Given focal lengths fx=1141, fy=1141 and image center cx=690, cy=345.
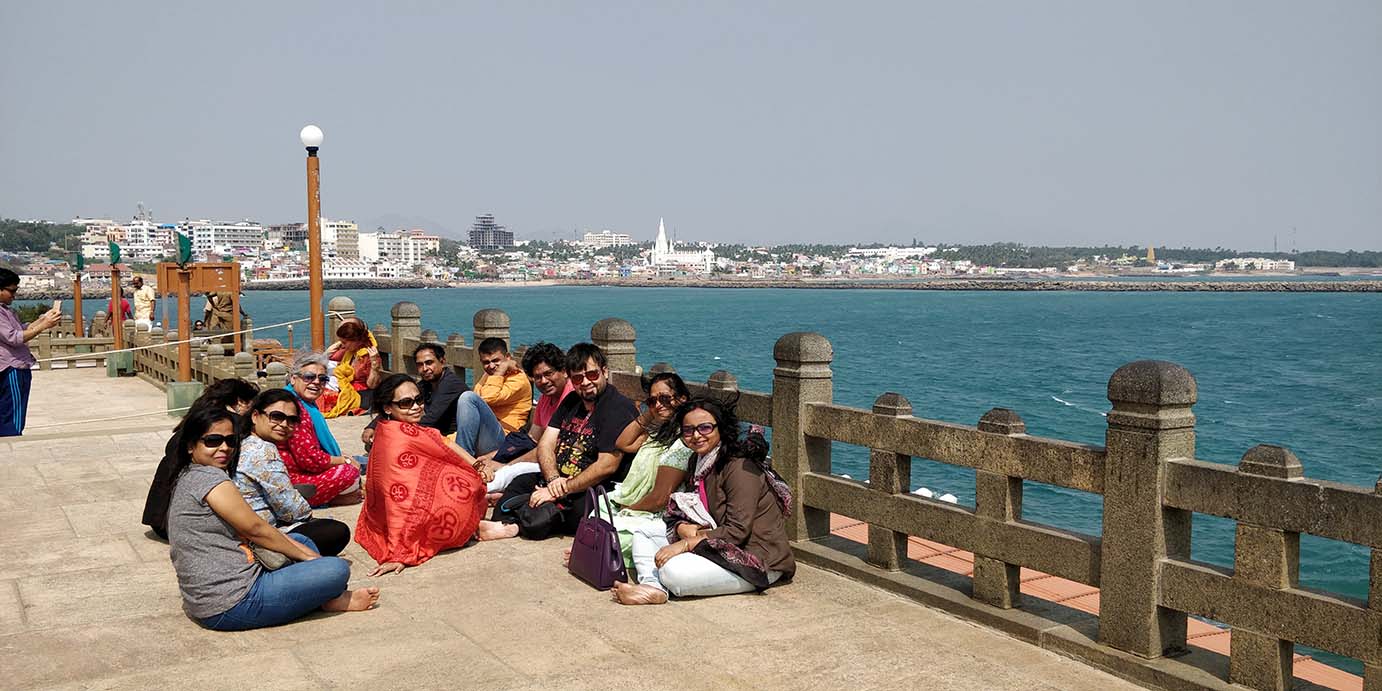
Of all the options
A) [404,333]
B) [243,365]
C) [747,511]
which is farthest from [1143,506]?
[243,365]

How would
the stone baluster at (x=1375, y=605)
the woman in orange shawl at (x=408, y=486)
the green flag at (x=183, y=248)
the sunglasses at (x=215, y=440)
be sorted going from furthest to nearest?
the green flag at (x=183, y=248) < the woman in orange shawl at (x=408, y=486) < the sunglasses at (x=215, y=440) < the stone baluster at (x=1375, y=605)

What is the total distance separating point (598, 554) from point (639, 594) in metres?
0.49

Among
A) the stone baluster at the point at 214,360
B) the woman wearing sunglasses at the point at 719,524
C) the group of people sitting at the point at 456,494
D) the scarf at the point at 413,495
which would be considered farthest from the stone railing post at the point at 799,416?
the stone baluster at the point at 214,360

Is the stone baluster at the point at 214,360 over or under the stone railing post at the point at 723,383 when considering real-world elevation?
under

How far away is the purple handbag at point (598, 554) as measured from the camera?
6.71 meters

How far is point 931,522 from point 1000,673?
4.18 ft

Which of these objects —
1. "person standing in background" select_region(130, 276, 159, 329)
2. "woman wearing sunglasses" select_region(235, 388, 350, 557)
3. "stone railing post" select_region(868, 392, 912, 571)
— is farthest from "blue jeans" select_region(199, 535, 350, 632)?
"person standing in background" select_region(130, 276, 159, 329)

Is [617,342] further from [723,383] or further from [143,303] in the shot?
[143,303]

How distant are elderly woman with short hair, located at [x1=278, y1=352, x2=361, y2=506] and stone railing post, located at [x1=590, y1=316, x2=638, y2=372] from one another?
2.24 m

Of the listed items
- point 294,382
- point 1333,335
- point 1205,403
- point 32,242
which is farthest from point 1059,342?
point 32,242

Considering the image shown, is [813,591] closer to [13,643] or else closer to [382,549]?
[382,549]

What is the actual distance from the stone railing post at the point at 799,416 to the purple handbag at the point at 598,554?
1.29 metres

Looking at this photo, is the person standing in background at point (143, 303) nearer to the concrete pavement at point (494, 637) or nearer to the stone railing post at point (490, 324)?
the stone railing post at point (490, 324)

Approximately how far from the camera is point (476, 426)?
911 cm
